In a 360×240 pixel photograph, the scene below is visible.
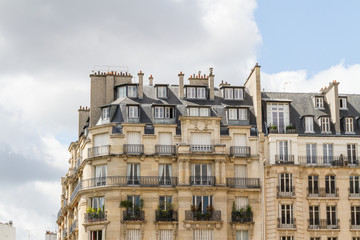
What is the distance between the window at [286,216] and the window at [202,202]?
5623 millimetres

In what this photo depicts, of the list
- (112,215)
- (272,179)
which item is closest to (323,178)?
(272,179)

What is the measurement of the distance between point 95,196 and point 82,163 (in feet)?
13.7

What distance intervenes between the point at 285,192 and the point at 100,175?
48.0ft

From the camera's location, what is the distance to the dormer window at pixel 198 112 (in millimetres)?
63500

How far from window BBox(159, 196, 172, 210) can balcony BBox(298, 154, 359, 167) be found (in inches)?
433

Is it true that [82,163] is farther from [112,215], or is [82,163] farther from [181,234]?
[181,234]

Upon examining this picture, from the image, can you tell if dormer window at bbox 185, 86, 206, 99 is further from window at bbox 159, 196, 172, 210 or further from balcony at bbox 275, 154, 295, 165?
window at bbox 159, 196, 172, 210

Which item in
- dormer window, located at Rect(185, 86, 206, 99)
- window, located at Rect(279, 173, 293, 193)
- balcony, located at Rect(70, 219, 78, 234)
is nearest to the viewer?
window, located at Rect(279, 173, 293, 193)

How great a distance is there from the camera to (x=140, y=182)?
61.1 m

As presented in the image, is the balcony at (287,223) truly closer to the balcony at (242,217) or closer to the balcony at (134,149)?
the balcony at (242,217)

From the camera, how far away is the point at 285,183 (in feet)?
203

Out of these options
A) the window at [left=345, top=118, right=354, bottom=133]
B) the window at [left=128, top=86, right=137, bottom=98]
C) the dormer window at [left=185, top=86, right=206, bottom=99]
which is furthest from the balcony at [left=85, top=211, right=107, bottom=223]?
the window at [left=345, top=118, right=354, bottom=133]

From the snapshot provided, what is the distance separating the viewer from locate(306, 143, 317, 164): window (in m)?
63.2

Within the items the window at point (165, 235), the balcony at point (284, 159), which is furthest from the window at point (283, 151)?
the window at point (165, 235)
